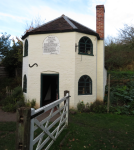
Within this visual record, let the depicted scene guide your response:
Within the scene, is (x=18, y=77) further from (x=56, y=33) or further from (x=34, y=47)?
(x=56, y=33)

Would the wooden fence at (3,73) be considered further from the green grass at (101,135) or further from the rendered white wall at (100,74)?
the green grass at (101,135)

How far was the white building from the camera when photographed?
9070 millimetres

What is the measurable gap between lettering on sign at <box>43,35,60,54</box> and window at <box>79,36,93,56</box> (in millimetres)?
1630

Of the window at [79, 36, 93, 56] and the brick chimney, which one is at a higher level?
the brick chimney

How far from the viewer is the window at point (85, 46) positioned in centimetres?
949

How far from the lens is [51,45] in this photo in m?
9.41

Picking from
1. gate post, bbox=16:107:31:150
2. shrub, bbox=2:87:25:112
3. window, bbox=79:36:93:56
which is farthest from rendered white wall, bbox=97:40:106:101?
gate post, bbox=16:107:31:150

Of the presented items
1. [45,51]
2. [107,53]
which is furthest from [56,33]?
[107,53]

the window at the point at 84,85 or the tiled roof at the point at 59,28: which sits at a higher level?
the tiled roof at the point at 59,28

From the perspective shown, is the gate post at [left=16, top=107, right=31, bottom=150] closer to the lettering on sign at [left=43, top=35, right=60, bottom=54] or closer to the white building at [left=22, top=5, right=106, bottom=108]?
the white building at [left=22, top=5, right=106, bottom=108]

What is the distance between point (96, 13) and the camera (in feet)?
35.8

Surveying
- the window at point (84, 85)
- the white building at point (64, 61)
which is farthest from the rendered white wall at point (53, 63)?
the window at point (84, 85)

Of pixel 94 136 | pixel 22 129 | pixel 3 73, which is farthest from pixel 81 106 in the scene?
pixel 3 73

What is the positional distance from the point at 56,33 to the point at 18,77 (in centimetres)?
967
